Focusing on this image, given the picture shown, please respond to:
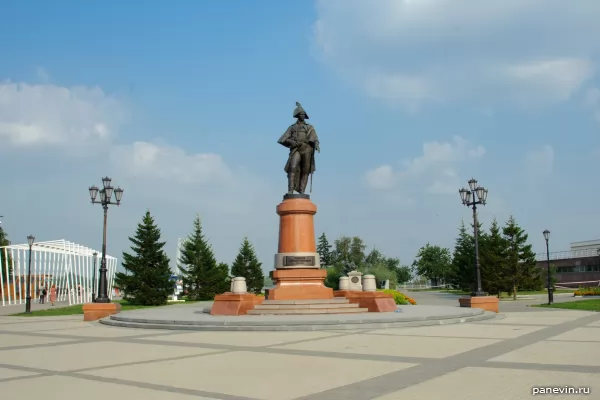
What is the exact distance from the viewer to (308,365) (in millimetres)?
8898

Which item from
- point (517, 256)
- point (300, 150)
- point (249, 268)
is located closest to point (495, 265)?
point (517, 256)

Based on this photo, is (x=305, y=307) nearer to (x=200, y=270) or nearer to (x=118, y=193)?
(x=118, y=193)

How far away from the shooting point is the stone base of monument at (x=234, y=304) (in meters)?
18.9

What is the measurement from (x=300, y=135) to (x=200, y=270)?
87.8 feet

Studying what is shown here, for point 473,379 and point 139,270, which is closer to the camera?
point 473,379

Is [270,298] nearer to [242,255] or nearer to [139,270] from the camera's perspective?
[139,270]

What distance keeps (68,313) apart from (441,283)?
265 ft

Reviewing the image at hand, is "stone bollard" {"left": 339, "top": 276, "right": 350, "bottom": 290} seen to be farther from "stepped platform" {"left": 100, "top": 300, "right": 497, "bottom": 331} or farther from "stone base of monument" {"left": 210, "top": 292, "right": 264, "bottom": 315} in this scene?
"stepped platform" {"left": 100, "top": 300, "right": 497, "bottom": 331}

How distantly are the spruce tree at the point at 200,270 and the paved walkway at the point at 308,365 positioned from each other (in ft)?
104

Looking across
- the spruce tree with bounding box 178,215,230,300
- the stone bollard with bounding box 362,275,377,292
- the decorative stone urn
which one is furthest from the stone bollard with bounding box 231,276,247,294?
the spruce tree with bounding box 178,215,230,300

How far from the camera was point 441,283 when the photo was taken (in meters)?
99.4

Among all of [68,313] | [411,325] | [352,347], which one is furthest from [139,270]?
[352,347]

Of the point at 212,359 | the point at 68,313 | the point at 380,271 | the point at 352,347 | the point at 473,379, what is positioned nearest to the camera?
the point at 473,379

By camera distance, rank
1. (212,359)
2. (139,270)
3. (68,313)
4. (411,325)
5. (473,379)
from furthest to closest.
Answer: (139,270), (68,313), (411,325), (212,359), (473,379)
